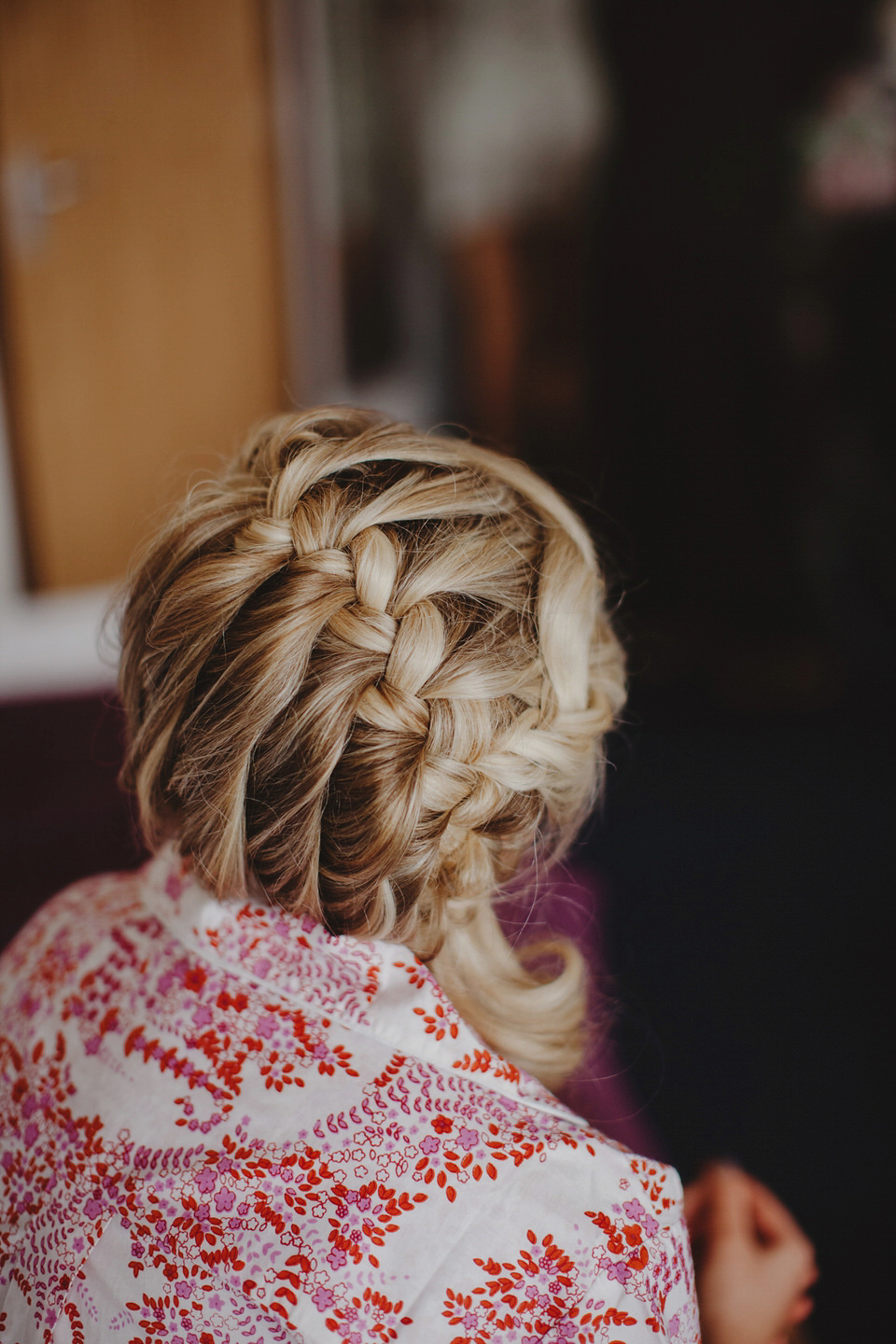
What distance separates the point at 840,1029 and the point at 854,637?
3.38ft

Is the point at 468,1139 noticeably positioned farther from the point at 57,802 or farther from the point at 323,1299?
the point at 57,802

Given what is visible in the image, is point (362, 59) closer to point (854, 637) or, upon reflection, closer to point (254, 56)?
point (254, 56)

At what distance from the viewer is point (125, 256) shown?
77.2 inches

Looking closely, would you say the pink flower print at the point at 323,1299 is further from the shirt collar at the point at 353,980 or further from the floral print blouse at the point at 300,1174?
the shirt collar at the point at 353,980

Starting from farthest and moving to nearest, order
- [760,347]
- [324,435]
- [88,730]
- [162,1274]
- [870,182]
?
1. [760,347]
2. [870,182]
3. [88,730]
4. [324,435]
5. [162,1274]

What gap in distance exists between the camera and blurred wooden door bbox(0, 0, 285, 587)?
1.83m

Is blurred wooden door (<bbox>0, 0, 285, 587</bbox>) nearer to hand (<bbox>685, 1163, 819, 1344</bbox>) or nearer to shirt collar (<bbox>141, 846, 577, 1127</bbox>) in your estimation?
shirt collar (<bbox>141, 846, 577, 1127</bbox>)

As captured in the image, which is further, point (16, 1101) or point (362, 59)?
point (362, 59)

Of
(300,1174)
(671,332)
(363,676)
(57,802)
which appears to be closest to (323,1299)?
(300,1174)

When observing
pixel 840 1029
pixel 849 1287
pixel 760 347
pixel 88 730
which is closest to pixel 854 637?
pixel 760 347

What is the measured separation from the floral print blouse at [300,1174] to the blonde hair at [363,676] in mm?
54

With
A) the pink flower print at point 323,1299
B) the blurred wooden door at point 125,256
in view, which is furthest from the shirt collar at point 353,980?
the blurred wooden door at point 125,256

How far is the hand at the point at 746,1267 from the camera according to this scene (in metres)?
0.61

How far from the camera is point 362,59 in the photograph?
79.4 inches
